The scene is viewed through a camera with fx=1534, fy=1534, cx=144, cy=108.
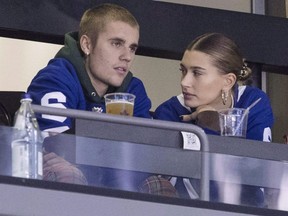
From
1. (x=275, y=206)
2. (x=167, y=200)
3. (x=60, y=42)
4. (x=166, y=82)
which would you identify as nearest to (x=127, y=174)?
(x=167, y=200)

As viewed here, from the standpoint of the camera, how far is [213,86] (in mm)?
7016

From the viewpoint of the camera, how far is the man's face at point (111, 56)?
272 inches

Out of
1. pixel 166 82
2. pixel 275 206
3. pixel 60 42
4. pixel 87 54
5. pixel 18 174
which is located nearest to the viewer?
pixel 18 174

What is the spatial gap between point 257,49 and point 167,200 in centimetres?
298

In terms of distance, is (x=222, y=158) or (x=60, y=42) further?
(x=60, y=42)

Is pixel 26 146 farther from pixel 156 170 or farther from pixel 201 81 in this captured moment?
pixel 201 81

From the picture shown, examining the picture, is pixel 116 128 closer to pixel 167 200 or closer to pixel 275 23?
pixel 167 200

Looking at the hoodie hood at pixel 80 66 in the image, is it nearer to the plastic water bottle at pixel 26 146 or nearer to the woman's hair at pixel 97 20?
the woman's hair at pixel 97 20

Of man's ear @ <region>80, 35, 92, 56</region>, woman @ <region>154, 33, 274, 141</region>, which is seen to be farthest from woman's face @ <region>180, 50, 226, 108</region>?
man's ear @ <region>80, 35, 92, 56</region>

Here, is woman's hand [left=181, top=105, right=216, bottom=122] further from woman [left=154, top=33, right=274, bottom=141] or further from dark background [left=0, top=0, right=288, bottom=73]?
dark background [left=0, top=0, right=288, bottom=73]

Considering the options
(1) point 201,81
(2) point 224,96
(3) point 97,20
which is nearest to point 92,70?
(3) point 97,20

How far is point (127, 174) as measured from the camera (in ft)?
19.1

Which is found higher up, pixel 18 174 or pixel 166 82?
pixel 166 82

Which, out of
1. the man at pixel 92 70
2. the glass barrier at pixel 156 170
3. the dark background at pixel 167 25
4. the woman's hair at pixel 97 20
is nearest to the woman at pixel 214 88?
the man at pixel 92 70
